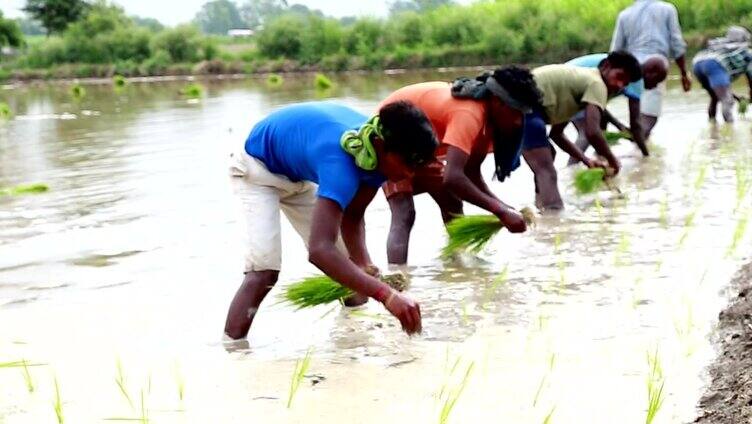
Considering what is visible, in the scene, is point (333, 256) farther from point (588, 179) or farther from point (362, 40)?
point (362, 40)

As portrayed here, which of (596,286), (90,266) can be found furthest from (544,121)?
(90,266)

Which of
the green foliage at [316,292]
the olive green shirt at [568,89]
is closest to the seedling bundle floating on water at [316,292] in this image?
the green foliage at [316,292]

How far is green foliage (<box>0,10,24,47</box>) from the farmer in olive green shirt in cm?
4092

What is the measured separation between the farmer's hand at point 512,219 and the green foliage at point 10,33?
1666 inches

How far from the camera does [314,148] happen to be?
3.46 metres

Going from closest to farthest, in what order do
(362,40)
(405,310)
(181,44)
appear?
(405,310) < (362,40) < (181,44)

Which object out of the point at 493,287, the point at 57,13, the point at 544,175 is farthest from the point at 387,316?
the point at 57,13

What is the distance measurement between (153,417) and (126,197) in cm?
509

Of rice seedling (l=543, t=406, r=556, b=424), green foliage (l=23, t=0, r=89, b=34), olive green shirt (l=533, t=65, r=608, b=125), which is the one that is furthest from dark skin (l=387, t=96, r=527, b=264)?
green foliage (l=23, t=0, r=89, b=34)

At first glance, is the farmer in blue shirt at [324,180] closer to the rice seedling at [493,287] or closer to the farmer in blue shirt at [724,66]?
the rice seedling at [493,287]

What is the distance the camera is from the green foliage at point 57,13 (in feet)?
180

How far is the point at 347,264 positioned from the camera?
10.9ft

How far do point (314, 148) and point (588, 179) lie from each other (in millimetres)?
2971

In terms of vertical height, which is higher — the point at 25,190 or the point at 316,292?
the point at 316,292
